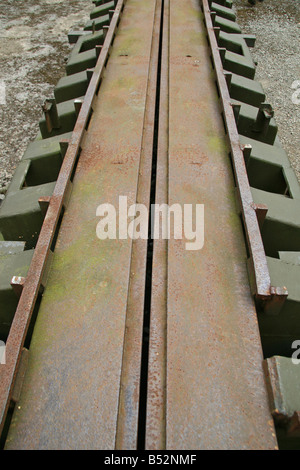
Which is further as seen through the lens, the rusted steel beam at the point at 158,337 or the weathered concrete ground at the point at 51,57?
the weathered concrete ground at the point at 51,57

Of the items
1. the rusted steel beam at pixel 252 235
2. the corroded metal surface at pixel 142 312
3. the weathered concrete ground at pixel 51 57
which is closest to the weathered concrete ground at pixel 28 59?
the weathered concrete ground at pixel 51 57

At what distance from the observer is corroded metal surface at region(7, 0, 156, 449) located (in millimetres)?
1375

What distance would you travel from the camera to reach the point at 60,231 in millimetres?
2062

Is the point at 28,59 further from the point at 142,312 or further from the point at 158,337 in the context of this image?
the point at 158,337

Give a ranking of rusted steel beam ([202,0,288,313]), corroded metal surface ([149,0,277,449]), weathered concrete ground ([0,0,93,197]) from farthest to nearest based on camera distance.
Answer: weathered concrete ground ([0,0,93,197]), rusted steel beam ([202,0,288,313]), corroded metal surface ([149,0,277,449])

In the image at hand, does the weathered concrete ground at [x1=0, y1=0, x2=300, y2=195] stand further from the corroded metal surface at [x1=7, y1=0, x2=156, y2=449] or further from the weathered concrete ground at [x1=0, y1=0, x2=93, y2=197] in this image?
the corroded metal surface at [x1=7, y1=0, x2=156, y2=449]

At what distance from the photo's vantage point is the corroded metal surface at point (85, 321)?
54.1 inches

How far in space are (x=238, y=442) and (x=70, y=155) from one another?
1882 millimetres

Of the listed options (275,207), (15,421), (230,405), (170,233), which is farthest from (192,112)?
(15,421)

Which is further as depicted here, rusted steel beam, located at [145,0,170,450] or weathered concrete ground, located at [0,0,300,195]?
weathered concrete ground, located at [0,0,300,195]

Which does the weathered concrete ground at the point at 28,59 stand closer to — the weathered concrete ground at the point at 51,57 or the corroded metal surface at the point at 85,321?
the weathered concrete ground at the point at 51,57

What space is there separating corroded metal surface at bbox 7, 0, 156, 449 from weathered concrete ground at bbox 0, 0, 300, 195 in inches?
86.2

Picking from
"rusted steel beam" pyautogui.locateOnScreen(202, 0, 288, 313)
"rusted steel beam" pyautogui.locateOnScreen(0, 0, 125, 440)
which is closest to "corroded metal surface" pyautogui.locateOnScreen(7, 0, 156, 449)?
"rusted steel beam" pyautogui.locateOnScreen(0, 0, 125, 440)

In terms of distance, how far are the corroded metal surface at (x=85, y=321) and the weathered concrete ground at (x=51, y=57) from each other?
2.19 metres
